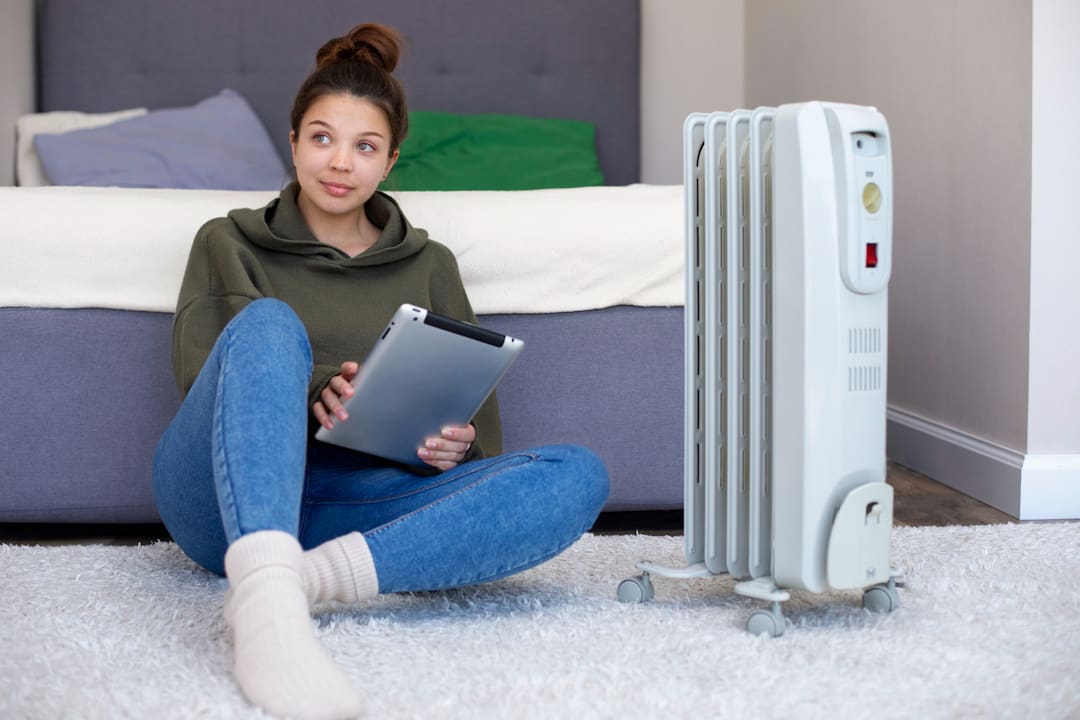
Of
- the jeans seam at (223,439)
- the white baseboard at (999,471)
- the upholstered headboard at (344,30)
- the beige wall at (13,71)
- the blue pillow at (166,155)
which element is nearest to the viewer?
the jeans seam at (223,439)

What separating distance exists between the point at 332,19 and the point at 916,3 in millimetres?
1819

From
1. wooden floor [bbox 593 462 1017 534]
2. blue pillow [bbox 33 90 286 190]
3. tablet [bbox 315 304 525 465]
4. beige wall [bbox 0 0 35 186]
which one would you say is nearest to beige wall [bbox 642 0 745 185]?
blue pillow [bbox 33 90 286 190]

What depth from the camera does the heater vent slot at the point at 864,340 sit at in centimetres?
124

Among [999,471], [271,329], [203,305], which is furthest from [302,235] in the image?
[999,471]

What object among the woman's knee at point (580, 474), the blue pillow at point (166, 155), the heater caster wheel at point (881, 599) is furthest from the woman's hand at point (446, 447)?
the blue pillow at point (166, 155)

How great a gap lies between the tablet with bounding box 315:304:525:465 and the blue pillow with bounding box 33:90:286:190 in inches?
70.2

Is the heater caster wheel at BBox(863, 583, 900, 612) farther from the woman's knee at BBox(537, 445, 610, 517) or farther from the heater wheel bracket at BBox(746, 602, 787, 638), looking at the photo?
the woman's knee at BBox(537, 445, 610, 517)

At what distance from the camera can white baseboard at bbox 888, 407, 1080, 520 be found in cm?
201

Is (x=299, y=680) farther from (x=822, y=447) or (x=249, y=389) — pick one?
(x=822, y=447)

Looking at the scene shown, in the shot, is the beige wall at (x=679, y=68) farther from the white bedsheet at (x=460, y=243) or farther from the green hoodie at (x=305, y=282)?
the green hoodie at (x=305, y=282)

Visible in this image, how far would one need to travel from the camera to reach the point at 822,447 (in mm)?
1226

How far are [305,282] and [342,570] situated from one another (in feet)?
1.61

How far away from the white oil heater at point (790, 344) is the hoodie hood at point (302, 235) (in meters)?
0.46

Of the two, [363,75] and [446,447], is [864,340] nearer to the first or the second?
[446,447]
